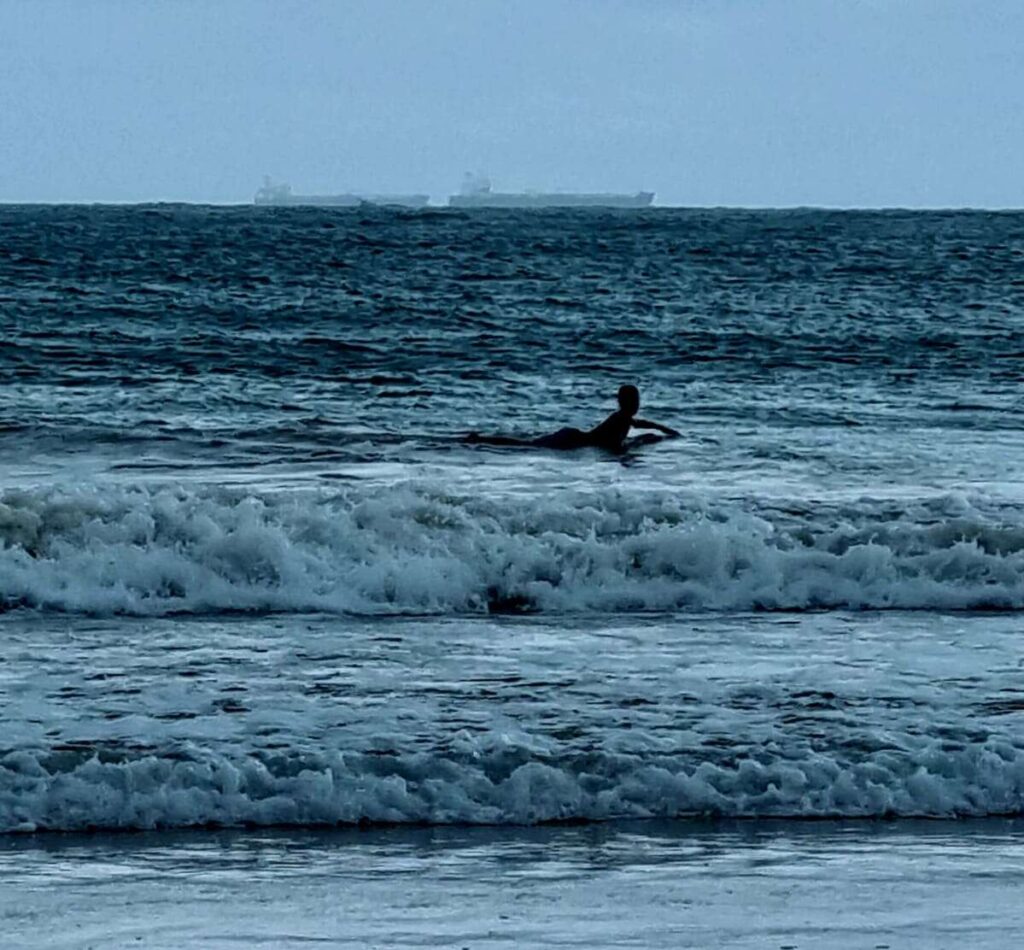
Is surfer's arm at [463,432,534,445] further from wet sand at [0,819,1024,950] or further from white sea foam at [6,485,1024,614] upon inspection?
wet sand at [0,819,1024,950]

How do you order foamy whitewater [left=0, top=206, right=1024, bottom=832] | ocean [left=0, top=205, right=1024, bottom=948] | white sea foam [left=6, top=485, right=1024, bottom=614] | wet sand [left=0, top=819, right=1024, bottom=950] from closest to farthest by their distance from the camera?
1. wet sand [left=0, top=819, right=1024, bottom=950]
2. ocean [left=0, top=205, right=1024, bottom=948]
3. foamy whitewater [left=0, top=206, right=1024, bottom=832]
4. white sea foam [left=6, top=485, right=1024, bottom=614]

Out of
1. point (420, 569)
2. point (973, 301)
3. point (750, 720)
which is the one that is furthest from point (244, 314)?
point (750, 720)

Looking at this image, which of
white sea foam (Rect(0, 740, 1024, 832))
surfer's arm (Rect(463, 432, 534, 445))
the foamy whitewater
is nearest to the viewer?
white sea foam (Rect(0, 740, 1024, 832))

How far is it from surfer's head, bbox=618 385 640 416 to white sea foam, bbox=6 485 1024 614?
A: 4.12m

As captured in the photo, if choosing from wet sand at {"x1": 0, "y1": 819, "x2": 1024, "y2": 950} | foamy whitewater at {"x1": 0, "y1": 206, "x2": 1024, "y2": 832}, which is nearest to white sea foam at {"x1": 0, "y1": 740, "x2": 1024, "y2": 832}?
foamy whitewater at {"x1": 0, "y1": 206, "x2": 1024, "y2": 832}

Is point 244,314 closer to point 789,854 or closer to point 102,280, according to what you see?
point 102,280

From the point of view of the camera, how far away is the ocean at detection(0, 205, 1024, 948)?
19.4 ft

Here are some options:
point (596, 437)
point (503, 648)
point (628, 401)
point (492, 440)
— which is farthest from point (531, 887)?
point (628, 401)

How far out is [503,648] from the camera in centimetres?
965

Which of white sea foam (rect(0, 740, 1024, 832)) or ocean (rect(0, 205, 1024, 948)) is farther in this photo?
white sea foam (rect(0, 740, 1024, 832))

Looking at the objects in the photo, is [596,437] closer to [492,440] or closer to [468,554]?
[492,440]

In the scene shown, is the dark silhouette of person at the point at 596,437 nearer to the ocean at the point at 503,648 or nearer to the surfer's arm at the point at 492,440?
the surfer's arm at the point at 492,440

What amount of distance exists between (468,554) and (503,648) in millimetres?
2315

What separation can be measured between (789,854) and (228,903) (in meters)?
1.85
